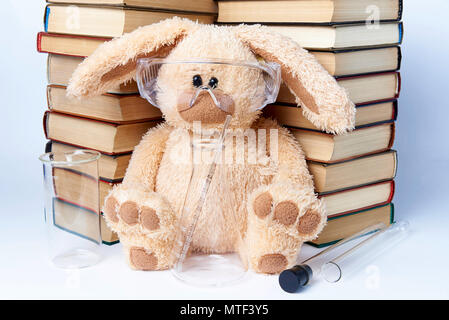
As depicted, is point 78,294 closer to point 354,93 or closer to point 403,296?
point 403,296

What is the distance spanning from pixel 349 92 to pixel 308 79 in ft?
0.50

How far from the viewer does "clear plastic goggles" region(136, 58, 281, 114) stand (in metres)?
1.09

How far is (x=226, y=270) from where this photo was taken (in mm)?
1131

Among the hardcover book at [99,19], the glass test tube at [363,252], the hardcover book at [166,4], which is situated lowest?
the glass test tube at [363,252]

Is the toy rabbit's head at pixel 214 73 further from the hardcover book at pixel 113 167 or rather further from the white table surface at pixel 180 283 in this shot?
the white table surface at pixel 180 283

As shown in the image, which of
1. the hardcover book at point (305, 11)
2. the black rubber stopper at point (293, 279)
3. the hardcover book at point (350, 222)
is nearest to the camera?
the black rubber stopper at point (293, 279)

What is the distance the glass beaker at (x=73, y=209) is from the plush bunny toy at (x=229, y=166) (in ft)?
0.33

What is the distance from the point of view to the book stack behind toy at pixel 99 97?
1.24m

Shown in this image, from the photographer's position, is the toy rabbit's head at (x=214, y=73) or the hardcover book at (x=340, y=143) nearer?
the toy rabbit's head at (x=214, y=73)

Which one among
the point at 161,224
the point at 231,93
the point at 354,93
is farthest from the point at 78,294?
the point at 354,93

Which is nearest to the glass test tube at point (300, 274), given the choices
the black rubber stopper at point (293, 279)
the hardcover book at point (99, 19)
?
the black rubber stopper at point (293, 279)

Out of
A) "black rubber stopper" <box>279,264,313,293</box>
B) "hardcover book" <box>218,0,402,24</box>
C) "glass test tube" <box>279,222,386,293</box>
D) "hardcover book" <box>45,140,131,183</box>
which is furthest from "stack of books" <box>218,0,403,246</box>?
"hardcover book" <box>45,140,131,183</box>

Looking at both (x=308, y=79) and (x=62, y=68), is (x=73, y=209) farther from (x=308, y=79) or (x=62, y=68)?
(x=308, y=79)

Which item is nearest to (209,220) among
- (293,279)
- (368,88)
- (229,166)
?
(229,166)
